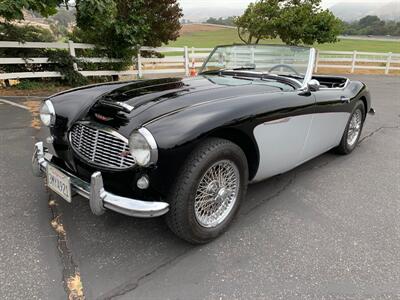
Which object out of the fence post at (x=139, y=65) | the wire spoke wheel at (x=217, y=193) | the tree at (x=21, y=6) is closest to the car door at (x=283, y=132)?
the wire spoke wheel at (x=217, y=193)

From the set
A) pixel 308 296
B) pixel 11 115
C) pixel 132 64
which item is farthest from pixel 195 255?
pixel 132 64

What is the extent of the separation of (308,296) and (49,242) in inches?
74.4

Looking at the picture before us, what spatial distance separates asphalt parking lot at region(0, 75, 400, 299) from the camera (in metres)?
2.10

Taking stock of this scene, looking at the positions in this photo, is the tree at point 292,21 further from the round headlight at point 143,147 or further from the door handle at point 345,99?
the round headlight at point 143,147

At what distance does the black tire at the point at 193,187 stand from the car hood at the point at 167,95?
0.35m

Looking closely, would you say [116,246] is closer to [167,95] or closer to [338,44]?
[167,95]

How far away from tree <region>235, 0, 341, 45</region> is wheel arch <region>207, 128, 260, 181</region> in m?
12.5

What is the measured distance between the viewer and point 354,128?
15.1 ft

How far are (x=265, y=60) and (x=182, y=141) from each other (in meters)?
2.12

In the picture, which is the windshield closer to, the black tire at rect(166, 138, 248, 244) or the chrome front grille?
the black tire at rect(166, 138, 248, 244)

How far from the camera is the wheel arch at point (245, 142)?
8.10ft

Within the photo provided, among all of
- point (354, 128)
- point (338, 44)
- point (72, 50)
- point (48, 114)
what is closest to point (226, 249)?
point (48, 114)

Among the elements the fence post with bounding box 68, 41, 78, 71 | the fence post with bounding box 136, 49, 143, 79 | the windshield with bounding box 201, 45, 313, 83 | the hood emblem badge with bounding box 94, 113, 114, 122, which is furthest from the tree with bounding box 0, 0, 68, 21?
the hood emblem badge with bounding box 94, 113, 114, 122

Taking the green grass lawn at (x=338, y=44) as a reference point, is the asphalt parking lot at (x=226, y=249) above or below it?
below
